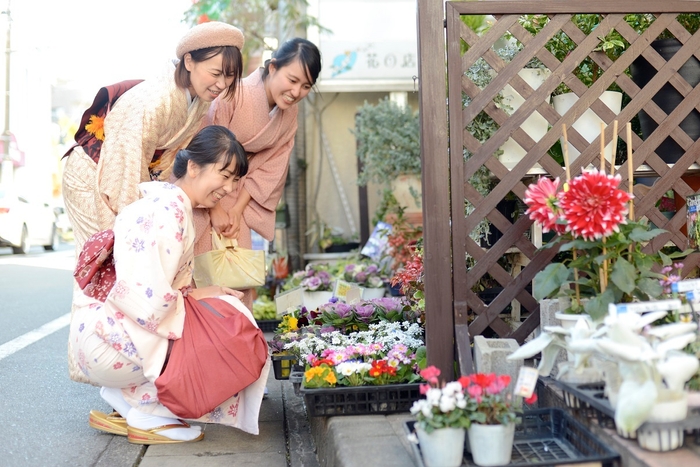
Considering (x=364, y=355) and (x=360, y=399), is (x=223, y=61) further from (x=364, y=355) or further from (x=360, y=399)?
(x=360, y=399)

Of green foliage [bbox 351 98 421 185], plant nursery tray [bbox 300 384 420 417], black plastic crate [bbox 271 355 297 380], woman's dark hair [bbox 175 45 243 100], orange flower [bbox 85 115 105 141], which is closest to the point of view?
plant nursery tray [bbox 300 384 420 417]

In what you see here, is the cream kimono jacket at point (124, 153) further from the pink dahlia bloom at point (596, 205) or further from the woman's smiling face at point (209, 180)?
the pink dahlia bloom at point (596, 205)

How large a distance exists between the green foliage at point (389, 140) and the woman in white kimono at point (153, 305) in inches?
194

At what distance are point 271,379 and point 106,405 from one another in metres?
1.17

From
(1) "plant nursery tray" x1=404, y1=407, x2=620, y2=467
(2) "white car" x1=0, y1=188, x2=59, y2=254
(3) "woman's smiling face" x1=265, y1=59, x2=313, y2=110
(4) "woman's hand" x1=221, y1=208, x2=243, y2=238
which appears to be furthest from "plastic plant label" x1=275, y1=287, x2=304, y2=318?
(2) "white car" x1=0, y1=188, x2=59, y2=254

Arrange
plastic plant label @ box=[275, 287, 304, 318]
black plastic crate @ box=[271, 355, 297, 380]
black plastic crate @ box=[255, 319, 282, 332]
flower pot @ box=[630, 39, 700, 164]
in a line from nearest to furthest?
1. flower pot @ box=[630, 39, 700, 164]
2. black plastic crate @ box=[271, 355, 297, 380]
3. plastic plant label @ box=[275, 287, 304, 318]
4. black plastic crate @ box=[255, 319, 282, 332]

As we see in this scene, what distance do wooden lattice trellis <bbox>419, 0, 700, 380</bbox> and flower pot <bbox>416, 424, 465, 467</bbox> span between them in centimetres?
90

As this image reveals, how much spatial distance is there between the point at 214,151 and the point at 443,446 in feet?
5.69

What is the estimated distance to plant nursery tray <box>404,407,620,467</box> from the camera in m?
2.21

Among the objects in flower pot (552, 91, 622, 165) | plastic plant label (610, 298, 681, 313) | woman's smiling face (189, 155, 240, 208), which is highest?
flower pot (552, 91, 622, 165)

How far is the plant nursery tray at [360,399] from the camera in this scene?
316 centimetres

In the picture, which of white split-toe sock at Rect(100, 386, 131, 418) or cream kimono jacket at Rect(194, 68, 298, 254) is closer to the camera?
white split-toe sock at Rect(100, 386, 131, 418)

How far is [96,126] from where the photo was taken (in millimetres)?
3693

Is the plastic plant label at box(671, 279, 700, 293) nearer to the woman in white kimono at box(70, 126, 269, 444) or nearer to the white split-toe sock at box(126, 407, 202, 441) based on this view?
the woman in white kimono at box(70, 126, 269, 444)
